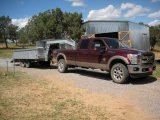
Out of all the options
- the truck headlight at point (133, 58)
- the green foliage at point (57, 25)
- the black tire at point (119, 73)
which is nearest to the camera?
the truck headlight at point (133, 58)

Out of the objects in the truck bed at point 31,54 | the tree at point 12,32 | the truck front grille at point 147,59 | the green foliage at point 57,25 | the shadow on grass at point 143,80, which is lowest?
the shadow on grass at point 143,80

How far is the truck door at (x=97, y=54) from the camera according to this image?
11.9 meters

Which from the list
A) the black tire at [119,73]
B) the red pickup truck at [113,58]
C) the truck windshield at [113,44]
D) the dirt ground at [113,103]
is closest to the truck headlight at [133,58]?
the red pickup truck at [113,58]

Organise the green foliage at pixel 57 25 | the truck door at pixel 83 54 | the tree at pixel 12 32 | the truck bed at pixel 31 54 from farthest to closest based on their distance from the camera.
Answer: the tree at pixel 12 32 → the green foliage at pixel 57 25 → the truck bed at pixel 31 54 → the truck door at pixel 83 54

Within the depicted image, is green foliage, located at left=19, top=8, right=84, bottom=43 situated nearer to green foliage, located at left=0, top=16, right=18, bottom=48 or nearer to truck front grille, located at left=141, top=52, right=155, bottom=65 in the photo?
truck front grille, located at left=141, top=52, right=155, bottom=65

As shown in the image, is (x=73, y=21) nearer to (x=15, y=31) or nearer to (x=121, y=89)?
(x=121, y=89)

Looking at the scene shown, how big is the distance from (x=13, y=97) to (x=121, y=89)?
13.9 ft

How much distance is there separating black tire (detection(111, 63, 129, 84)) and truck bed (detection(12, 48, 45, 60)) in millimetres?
7069

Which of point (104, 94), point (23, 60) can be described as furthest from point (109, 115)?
point (23, 60)

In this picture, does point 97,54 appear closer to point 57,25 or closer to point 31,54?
point 31,54

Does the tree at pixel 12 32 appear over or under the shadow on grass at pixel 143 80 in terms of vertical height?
over

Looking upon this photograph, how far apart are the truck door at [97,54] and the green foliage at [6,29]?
65449 millimetres

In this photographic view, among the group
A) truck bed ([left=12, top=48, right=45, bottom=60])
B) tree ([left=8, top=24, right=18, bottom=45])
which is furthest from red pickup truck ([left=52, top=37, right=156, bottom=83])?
tree ([left=8, top=24, right=18, bottom=45])

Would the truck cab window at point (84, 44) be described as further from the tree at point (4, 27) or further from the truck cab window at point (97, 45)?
the tree at point (4, 27)
